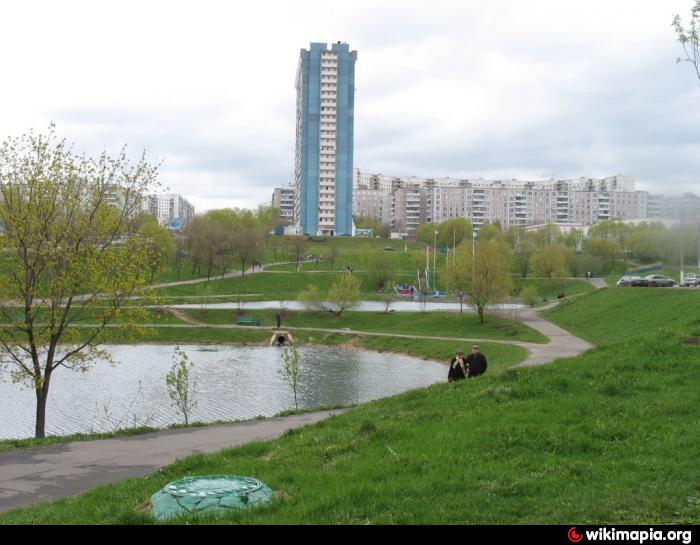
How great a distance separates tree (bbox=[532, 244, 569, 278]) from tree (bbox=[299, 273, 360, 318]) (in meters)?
33.6

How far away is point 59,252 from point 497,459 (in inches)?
594

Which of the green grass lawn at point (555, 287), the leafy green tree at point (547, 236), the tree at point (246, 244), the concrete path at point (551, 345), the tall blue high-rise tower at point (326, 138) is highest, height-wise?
the tall blue high-rise tower at point (326, 138)

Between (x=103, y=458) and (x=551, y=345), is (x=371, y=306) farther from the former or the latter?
(x=103, y=458)

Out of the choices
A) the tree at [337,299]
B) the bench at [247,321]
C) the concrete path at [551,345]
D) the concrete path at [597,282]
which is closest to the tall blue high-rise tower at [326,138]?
the concrete path at [597,282]

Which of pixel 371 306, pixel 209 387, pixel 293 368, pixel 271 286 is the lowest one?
pixel 209 387

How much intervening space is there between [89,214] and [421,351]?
33759mm

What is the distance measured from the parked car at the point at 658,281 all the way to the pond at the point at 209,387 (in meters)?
23.0

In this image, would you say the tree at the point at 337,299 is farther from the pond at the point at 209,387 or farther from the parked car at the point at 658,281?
the parked car at the point at 658,281

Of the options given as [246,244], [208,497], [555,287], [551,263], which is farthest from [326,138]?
[208,497]

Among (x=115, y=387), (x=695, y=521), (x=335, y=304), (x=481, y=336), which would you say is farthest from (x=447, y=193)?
(x=695, y=521)

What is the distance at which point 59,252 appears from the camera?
2014 centimetres

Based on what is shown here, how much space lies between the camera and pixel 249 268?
112 m

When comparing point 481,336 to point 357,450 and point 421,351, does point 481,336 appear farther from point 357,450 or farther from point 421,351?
point 357,450

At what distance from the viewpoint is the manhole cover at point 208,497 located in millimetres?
7730
